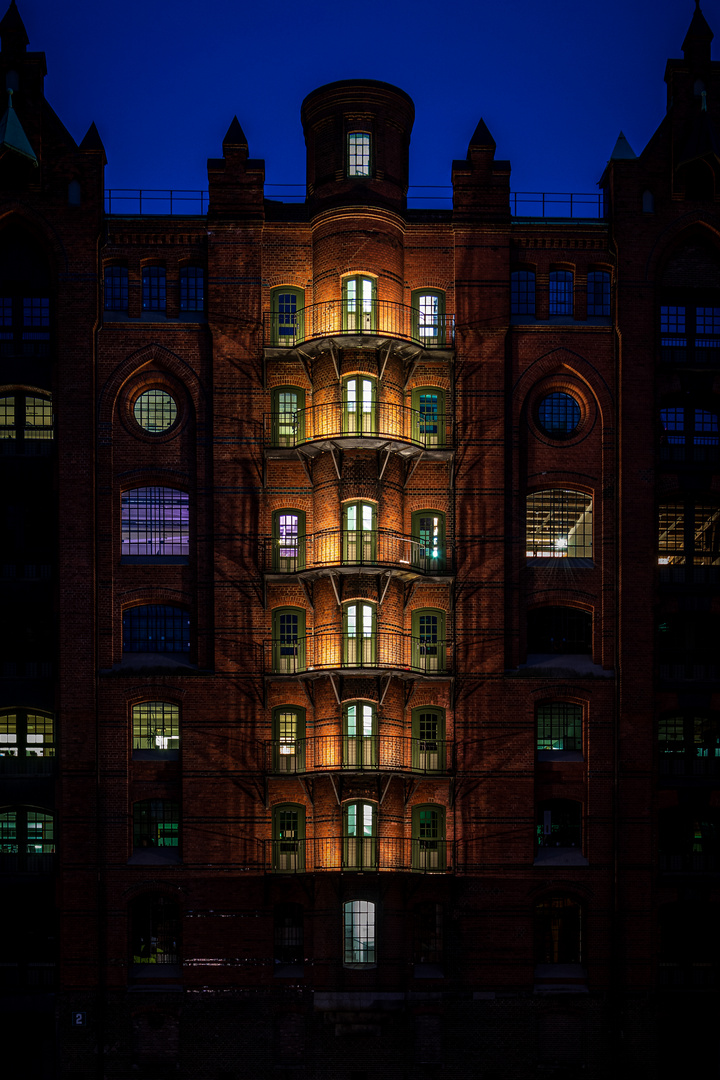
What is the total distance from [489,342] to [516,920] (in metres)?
18.2

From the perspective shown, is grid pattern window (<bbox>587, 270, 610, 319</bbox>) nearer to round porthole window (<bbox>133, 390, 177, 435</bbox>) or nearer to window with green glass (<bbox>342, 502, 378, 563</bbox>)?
window with green glass (<bbox>342, 502, 378, 563</bbox>)

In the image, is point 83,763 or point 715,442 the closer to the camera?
point 83,763

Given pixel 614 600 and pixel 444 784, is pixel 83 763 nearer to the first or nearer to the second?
pixel 444 784

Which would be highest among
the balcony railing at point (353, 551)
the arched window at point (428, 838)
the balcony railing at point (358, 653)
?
the balcony railing at point (353, 551)

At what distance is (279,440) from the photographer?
34375 millimetres

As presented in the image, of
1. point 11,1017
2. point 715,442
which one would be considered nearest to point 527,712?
point 715,442

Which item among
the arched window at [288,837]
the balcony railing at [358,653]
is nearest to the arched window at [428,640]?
the balcony railing at [358,653]

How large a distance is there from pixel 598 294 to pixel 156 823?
22.4 m

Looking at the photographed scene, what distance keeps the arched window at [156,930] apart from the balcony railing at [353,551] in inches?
431

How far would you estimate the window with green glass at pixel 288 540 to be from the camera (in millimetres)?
34031

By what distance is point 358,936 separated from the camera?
108 feet

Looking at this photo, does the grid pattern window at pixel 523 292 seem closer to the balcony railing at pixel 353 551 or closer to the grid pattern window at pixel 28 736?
the balcony railing at pixel 353 551

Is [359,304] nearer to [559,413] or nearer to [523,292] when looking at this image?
[523,292]

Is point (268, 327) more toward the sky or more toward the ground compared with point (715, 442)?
more toward the sky
